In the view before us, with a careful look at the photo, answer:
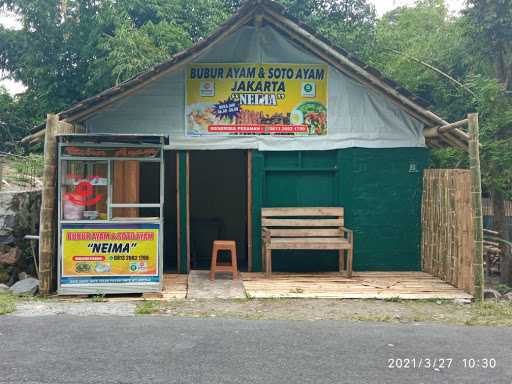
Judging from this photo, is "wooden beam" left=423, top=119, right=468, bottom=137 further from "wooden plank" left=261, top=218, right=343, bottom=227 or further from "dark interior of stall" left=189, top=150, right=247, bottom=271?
"dark interior of stall" left=189, top=150, right=247, bottom=271

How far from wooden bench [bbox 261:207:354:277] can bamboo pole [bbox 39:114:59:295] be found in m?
3.65

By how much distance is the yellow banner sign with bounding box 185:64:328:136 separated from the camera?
34.4 feet

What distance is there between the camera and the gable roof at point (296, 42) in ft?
30.5

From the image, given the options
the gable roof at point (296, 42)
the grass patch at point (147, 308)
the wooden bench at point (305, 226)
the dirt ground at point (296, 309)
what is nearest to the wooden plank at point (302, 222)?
the wooden bench at point (305, 226)

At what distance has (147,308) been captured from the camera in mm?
7695

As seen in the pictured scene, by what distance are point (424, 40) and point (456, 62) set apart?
10.3 feet

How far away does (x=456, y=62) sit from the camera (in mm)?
14641

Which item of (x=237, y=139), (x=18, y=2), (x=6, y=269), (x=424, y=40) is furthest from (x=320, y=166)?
(x=18, y=2)

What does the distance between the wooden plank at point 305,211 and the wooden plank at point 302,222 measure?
12 cm

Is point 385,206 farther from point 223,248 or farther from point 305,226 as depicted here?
point 223,248

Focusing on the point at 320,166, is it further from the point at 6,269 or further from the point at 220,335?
the point at 6,269

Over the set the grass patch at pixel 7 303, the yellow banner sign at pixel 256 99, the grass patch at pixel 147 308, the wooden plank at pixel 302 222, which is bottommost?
the grass patch at pixel 147 308

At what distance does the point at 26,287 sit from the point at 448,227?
6.97 m

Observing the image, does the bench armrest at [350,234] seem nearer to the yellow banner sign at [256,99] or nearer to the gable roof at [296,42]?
the yellow banner sign at [256,99]
